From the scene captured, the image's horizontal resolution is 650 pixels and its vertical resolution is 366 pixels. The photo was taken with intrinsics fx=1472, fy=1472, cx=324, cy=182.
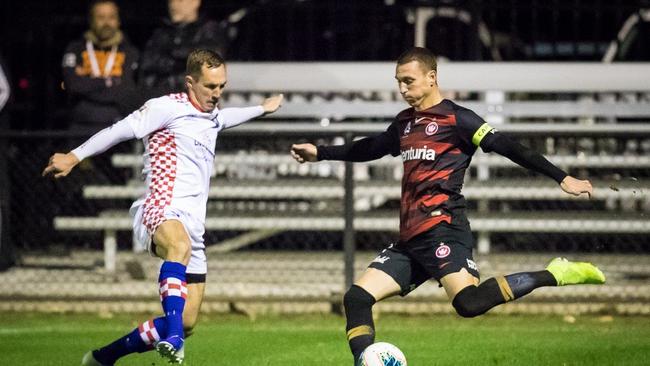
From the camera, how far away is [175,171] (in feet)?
28.7

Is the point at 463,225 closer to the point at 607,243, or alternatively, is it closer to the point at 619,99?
the point at 607,243

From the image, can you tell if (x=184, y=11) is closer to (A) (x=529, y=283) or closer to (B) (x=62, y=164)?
(B) (x=62, y=164)

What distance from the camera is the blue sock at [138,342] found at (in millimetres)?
8336

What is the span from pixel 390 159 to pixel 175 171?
4.31 m

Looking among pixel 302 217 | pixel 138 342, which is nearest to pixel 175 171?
pixel 138 342

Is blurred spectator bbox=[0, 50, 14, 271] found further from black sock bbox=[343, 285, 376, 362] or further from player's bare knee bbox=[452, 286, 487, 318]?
player's bare knee bbox=[452, 286, 487, 318]

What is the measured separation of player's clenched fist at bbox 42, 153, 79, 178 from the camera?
834 centimetres

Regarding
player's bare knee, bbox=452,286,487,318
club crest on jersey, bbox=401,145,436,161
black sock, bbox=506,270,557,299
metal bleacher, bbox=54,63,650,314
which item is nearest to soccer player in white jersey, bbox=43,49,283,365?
club crest on jersey, bbox=401,145,436,161

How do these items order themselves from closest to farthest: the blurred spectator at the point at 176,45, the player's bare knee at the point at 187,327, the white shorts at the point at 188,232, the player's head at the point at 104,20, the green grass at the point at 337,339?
the white shorts at the point at 188,232 < the player's bare knee at the point at 187,327 < the green grass at the point at 337,339 < the blurred spectator at the point at 176,45 < the player's head at the point at 104,20

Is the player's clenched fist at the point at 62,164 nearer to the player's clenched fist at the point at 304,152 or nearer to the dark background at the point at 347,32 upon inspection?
the player's clenched fist at the point at 304,152

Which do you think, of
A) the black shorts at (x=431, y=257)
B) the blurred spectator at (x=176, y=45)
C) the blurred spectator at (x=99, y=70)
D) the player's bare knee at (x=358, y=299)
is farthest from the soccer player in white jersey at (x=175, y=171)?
the blurred spectator at (x=99, y=70)

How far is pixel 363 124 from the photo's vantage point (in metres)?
13.2

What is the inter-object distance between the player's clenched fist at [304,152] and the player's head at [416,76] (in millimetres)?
779

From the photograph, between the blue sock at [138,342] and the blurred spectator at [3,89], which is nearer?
the blue sock at [138,342]
